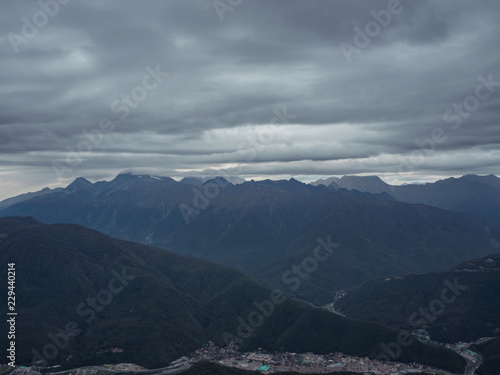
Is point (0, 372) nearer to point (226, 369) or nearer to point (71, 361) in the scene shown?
point (71, 361)

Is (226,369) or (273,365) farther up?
(226,369)

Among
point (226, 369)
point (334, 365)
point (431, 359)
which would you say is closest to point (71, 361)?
point (226, 369)

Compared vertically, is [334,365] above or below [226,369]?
below

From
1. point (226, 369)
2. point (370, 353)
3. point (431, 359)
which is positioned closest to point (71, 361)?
point (226, 369)

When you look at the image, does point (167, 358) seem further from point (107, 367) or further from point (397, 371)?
point (397, 371)

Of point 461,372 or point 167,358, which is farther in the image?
point 167,358

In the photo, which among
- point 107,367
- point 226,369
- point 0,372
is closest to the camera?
point 226,369

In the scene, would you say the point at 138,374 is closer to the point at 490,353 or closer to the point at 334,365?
the point at 334,365

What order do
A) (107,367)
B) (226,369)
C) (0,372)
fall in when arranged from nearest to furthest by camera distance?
(226,369) → (0,372) → (107,367)

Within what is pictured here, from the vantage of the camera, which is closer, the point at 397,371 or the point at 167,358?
the point at 397,371
